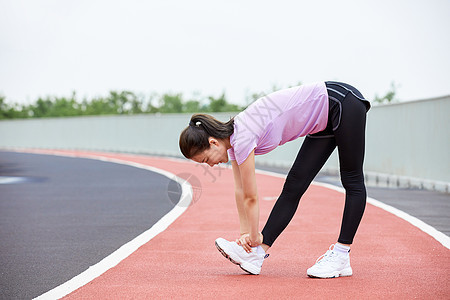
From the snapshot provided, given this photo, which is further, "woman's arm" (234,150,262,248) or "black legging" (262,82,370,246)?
"black legging" (262,82,370,246)

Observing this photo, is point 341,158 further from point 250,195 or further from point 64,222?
point 64,222

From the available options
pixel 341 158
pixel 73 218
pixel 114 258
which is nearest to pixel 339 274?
pixel 341 158

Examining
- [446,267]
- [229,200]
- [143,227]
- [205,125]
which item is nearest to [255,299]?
[205,125]

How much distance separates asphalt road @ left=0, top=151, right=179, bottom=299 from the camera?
5223mm

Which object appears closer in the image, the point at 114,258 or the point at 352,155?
the point at 352,155

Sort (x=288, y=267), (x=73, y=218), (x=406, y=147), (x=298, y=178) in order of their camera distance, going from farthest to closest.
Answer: (x=406, y=147)
(x=73, y=218)
(x=288, y=267)
(x=298, y=178)

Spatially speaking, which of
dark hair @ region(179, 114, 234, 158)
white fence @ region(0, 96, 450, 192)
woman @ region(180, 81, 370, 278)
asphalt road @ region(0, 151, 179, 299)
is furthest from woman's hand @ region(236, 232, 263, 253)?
white fence @ region(0, 96, 450, 192)

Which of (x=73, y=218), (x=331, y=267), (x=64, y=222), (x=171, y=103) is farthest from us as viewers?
(x=171, y=103)

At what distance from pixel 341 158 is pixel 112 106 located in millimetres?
72529

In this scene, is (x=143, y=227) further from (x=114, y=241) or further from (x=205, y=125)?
(x=205, y=125)

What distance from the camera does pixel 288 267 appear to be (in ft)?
17.3

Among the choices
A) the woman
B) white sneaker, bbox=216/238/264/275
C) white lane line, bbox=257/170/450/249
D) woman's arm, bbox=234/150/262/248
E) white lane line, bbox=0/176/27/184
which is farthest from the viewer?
white lane line, bbox=0/176/27/184

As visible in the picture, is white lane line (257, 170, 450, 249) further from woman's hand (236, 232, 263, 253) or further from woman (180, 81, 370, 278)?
woman's hand (236, 232, 263, 253)

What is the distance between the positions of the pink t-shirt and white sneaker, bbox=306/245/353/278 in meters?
0.90
